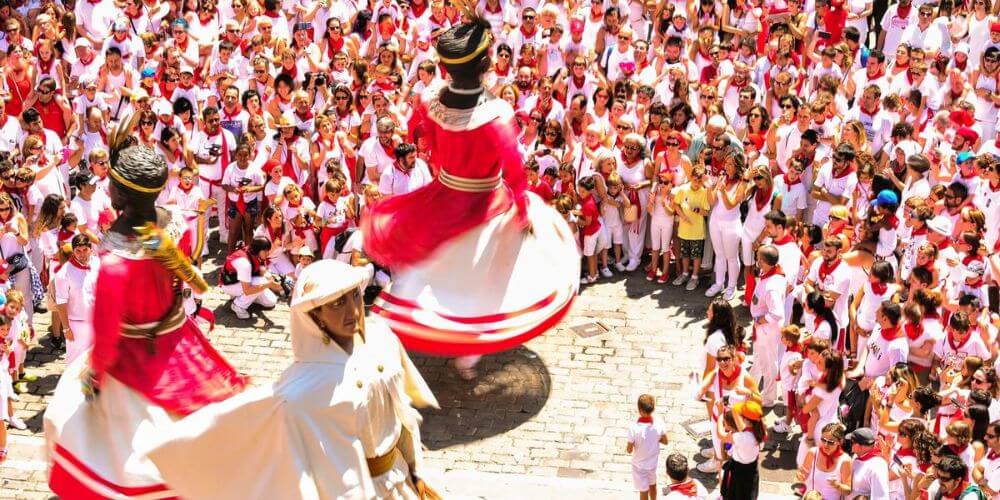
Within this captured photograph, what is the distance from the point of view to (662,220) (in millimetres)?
14148

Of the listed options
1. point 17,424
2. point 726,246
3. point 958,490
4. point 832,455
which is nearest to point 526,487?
point 832,455

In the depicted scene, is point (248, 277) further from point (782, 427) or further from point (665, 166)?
point (782, 427)

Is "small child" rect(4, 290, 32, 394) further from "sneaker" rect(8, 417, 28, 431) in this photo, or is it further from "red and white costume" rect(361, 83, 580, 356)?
"red and white costume" rect(361, 83, 580, 356)

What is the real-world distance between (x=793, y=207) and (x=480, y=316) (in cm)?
439

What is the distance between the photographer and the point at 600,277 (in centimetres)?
1451

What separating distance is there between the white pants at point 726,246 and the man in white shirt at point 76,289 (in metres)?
5.68

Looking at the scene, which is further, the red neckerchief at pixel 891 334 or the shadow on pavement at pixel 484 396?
the shadow on pavement at pixel 484 396

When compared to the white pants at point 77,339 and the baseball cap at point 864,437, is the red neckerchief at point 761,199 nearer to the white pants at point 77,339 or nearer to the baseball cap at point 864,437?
the baseball cap at point 864,437

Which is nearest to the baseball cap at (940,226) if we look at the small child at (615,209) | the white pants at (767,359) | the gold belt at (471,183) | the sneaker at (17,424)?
the white pants at (767,359)

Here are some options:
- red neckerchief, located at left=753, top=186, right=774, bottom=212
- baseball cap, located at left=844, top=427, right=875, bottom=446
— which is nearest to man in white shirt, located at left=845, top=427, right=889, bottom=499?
baseball cap, located at left=844, top=427, right=875, bottom=446

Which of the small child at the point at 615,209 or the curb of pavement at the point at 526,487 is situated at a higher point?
the small child at the point at 615,209

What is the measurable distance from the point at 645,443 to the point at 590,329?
10.3 feet

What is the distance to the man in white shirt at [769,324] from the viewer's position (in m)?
12.1

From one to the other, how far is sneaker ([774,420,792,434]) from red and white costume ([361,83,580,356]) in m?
2.04
